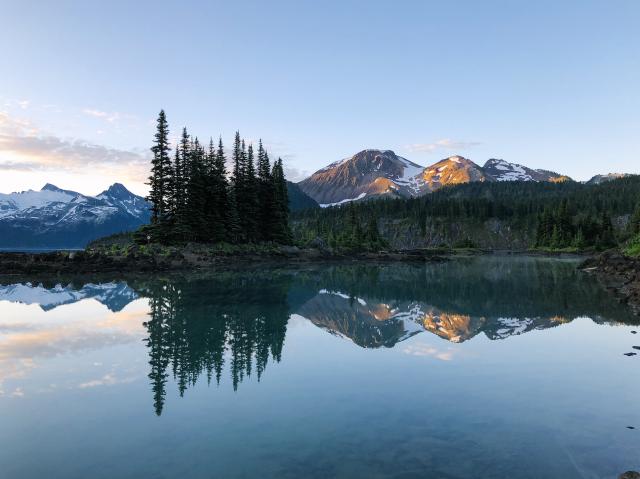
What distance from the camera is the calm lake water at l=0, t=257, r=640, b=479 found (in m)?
9.24

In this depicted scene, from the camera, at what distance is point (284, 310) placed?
99.3 ft

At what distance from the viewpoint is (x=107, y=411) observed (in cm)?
1205

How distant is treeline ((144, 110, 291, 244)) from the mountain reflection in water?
85.6 ft

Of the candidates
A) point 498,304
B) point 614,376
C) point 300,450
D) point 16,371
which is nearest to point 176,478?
point 300,450

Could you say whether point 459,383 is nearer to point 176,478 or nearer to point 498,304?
point 176,478

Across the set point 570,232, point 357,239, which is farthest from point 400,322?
point 570,232

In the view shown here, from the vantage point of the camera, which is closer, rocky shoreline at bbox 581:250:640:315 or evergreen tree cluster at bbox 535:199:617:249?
rocky shoreline at bbox 581:250:640:315

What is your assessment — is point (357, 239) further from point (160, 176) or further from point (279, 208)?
point (160, 176)

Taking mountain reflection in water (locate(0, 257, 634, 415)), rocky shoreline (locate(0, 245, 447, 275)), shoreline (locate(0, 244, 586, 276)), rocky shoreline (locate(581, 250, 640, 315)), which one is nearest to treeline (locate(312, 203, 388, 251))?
shoreline (locate(0, 244, 586, 276))

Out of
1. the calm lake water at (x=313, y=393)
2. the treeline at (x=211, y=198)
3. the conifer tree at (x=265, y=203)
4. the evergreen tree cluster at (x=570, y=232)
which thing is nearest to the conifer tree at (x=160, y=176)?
the treeline at (x=211, y=198)

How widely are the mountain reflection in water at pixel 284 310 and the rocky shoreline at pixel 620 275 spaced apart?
152 cm

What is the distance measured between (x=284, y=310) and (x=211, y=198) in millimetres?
53339

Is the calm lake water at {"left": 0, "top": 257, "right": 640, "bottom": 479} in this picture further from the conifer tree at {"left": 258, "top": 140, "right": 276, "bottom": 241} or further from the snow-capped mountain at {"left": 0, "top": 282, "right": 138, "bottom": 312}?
the conifer tree at {"left": 258, "top": 140, "right": 276, "bottom": 241}

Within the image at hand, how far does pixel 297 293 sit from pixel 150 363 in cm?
2302
